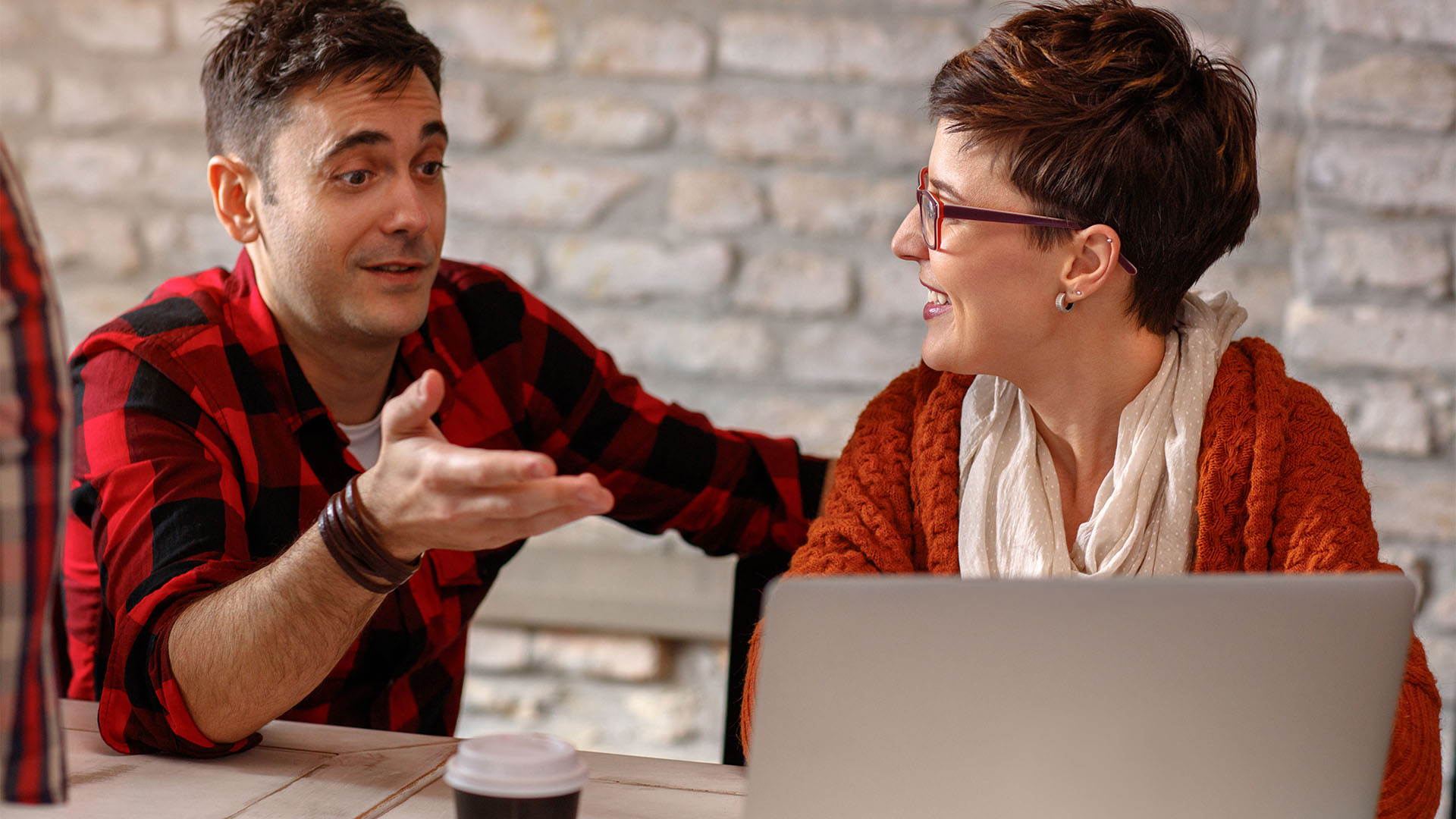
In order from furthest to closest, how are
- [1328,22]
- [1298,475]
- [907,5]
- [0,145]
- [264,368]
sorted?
1. [907,5]
2. [1328,22]
3. [264,368]
4. [1298,475]
5. [0,145]

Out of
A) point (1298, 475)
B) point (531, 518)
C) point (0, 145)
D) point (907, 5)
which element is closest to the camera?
point (0, 145)

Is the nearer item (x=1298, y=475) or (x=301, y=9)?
(x=1298, y=475)

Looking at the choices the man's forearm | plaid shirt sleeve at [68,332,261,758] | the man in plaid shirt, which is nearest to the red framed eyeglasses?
the man in plaid shirt

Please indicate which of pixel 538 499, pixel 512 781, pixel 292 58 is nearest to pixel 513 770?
pixel 512 781

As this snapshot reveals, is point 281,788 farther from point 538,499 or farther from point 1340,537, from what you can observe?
point 1340,537

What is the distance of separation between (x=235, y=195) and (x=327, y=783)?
827 millimetres

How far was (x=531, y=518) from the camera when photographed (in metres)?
0.96

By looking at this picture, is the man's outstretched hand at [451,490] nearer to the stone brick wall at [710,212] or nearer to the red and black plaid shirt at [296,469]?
the red and black plaid shirt at [296,469]

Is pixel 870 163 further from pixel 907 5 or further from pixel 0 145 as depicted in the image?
pixel 0 145

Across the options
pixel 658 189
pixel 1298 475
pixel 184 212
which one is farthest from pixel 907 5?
pixel 184 212

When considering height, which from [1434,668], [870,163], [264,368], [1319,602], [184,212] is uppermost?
[870,163]

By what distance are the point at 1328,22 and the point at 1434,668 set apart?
1.01m

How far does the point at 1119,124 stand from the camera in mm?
1232

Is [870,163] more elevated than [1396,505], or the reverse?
[870,163]
